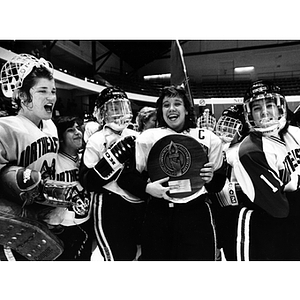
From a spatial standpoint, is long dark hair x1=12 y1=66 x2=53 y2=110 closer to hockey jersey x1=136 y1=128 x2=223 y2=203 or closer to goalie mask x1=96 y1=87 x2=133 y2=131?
goalie mask x1=96 y1=87 x2=133 y2=131

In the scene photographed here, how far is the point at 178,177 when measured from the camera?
1.82m

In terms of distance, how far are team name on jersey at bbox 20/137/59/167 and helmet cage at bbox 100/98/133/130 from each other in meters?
0.33

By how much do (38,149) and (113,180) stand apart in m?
0.48

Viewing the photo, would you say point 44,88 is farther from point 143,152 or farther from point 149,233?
point 149,233

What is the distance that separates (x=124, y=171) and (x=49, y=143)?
478 millimetres

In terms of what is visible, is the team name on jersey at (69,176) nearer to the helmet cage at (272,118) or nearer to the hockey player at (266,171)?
the hockey player at (266,171)

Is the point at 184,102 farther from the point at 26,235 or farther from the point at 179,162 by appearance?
the point at 26,235

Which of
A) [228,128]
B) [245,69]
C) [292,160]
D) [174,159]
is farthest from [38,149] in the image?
[292,160]

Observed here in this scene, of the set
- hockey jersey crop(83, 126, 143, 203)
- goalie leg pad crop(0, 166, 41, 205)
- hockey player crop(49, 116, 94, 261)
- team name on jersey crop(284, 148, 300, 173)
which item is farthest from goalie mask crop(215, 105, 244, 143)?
goalie leg pad crop(0, 166, 41, 205)

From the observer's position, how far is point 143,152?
180 cm

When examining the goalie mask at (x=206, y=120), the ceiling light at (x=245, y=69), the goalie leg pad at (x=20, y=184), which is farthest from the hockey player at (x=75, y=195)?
the ceiling light at (x=245, y=69)

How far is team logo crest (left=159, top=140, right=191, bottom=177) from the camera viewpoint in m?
1.81

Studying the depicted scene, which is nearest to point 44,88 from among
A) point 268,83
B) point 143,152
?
point 143,152

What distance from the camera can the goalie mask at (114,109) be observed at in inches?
72.5
